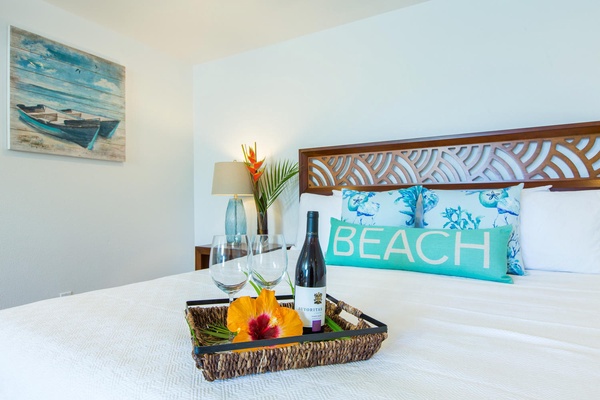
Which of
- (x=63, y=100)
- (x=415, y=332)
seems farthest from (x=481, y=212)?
(x=63, y=100)

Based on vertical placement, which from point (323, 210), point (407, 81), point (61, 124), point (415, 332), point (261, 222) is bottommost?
point (415, 332)

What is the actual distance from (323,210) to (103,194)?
5.43ft

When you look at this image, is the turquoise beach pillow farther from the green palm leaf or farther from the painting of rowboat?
the painting of rowboat

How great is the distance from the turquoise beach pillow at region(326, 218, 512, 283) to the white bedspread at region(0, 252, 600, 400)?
0.23 metres

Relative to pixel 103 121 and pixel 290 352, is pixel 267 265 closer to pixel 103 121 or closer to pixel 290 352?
pixel 290 352

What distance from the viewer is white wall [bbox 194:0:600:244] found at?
1.91 metres

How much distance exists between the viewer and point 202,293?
3.72 feet

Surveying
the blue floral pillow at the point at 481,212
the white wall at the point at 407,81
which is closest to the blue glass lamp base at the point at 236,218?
the white wall at the point at 407,81

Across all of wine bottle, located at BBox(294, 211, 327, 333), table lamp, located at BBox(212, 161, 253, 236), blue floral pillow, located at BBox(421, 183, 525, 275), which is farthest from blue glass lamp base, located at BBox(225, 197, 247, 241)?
wine bottle, located at BBox(294, 211, 327, 333)

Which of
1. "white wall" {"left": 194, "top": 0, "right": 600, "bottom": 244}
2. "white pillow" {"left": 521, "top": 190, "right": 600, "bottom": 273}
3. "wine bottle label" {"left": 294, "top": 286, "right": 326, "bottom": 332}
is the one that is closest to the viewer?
"wine bottle label" {"left": 294, "top": 286, "right": 326, "bottom": 332}

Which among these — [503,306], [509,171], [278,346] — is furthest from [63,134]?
[509,171]

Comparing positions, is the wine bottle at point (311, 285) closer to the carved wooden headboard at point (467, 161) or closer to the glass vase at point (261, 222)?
the carved wooden headboard at point (467, 161)

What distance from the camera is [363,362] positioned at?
2.11ft

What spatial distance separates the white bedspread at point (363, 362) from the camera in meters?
0.56
